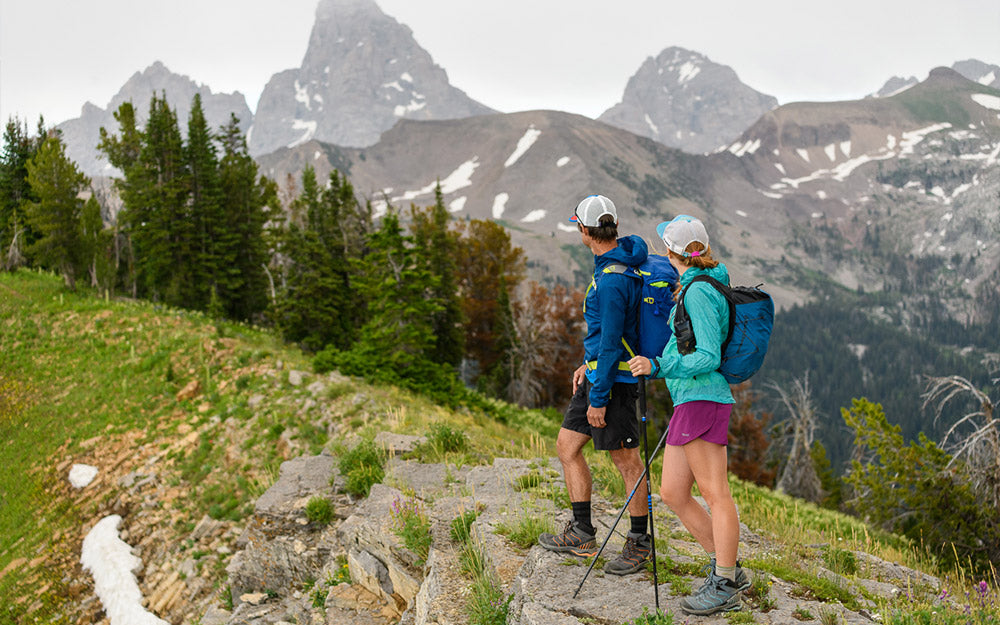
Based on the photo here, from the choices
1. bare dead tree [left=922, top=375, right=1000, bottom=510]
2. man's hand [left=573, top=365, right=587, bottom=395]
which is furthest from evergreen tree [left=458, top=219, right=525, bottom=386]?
man's hand [left=573, top=365, right=587, bottom=395]

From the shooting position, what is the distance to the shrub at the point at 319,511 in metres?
8.45

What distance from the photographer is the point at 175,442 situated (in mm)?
15469

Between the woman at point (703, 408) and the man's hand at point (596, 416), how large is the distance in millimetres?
619

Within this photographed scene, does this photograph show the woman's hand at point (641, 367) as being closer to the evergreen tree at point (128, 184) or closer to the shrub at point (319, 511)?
the shrub at point (319, 511)

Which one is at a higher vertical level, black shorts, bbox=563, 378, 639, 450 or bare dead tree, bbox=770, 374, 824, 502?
black shorts, bbox=563, 378, 639, 450

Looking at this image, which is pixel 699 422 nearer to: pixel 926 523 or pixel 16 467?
pixel 926 523

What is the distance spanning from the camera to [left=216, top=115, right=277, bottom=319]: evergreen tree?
1473 inches

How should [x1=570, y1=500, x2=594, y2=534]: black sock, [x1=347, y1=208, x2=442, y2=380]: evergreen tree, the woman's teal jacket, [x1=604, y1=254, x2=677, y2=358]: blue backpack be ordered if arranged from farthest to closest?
[x1=347, y1=208, x2=442, y2=380]: evergreen tree
[x1=570, y1=500, x2=594, y2=534]: black sock
[x1=604, y1=254, x2=677, y2=358]: blue backpack
the woman's teal jacket

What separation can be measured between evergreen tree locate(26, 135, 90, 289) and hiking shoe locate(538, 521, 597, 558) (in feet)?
101

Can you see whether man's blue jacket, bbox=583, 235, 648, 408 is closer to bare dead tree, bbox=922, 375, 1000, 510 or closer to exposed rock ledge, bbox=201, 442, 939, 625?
exposed rock ledge, bbox=201, 442, 939, 625

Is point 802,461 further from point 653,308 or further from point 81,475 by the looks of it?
point 653,308

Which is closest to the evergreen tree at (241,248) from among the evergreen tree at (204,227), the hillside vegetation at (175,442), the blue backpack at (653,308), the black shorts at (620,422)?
the evergreen tree at (204,227)

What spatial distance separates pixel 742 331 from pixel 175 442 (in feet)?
50.1

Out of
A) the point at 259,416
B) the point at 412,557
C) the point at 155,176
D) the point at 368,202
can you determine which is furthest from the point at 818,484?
the point at 155,176
